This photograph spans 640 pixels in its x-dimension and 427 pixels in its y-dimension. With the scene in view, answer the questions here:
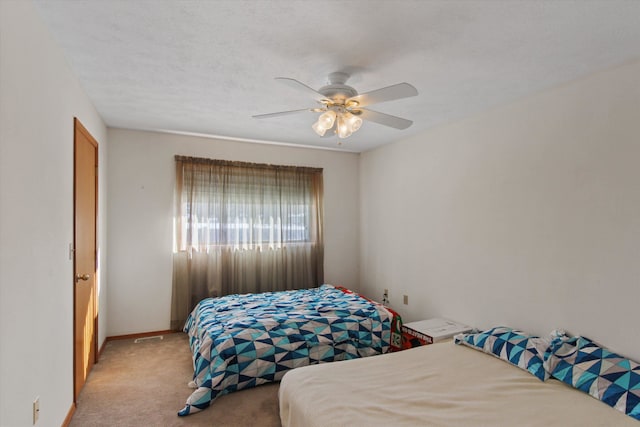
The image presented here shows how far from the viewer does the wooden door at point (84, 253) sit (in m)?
2.58

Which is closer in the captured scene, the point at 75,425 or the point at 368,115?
the point at 75,425

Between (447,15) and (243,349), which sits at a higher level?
(447,15)

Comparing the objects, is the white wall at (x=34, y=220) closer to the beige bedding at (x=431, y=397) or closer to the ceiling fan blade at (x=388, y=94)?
the beige bedding at (x=431, y=397)

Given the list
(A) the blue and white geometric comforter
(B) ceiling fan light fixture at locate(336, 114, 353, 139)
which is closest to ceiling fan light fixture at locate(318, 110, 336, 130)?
(B) ceiling fan light fixture at locate(336, 114, 353, 139)

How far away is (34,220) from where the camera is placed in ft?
5.79

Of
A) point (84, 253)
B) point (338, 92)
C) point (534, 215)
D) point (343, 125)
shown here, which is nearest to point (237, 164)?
point (84, 253)

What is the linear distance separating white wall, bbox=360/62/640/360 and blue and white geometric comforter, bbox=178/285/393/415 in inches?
35.8

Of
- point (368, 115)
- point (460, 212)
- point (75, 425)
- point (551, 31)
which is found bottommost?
point (75, 425)

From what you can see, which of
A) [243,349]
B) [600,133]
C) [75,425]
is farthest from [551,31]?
[75,425]

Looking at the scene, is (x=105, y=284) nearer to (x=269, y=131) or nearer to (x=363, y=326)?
(x=269, y=131)

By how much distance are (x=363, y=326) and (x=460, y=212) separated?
60.8 inches

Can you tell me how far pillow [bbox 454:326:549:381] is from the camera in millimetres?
2393

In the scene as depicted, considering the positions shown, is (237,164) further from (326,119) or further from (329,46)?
(329,46)

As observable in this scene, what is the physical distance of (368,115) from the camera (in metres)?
2.58
